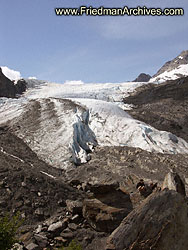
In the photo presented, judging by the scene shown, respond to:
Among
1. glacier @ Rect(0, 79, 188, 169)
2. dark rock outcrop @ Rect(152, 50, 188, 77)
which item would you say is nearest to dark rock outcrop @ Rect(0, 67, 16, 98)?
glacier @ Rect(0, 79, 188, 169)

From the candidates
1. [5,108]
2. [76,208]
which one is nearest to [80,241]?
[76,208]

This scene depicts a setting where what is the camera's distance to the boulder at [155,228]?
6.05 metres

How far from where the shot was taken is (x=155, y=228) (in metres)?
6.16

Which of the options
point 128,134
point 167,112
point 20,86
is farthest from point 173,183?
point 20,86

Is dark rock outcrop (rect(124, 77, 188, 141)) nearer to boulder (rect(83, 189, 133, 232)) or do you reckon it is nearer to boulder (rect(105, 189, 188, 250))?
boulder (rect(83, 189, 133, 232))

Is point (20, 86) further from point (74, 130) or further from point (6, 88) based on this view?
point (74, 130)

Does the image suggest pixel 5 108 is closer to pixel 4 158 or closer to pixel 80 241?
pixel 4 158

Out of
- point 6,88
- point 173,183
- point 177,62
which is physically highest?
point 177,62

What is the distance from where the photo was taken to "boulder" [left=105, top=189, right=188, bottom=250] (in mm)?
6055

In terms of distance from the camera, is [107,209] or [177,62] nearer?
[107,209]

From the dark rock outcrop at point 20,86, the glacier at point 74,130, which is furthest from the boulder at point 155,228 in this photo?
the dark rock outcrop at point 20,86

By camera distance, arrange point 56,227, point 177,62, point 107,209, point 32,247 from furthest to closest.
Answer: point 177,62 < point 107,209 < point 56,227 < point 32,247

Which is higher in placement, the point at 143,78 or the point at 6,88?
the point at 143,78

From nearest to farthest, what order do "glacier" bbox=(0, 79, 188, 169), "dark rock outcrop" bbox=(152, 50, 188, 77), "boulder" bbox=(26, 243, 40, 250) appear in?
"boulder" bbox=(26, 243, 40, 250) < "glacier" bbox=(0, 79, 188, 169) < "dark rock outcrop" bbox=(152, 50, 188, 77)
